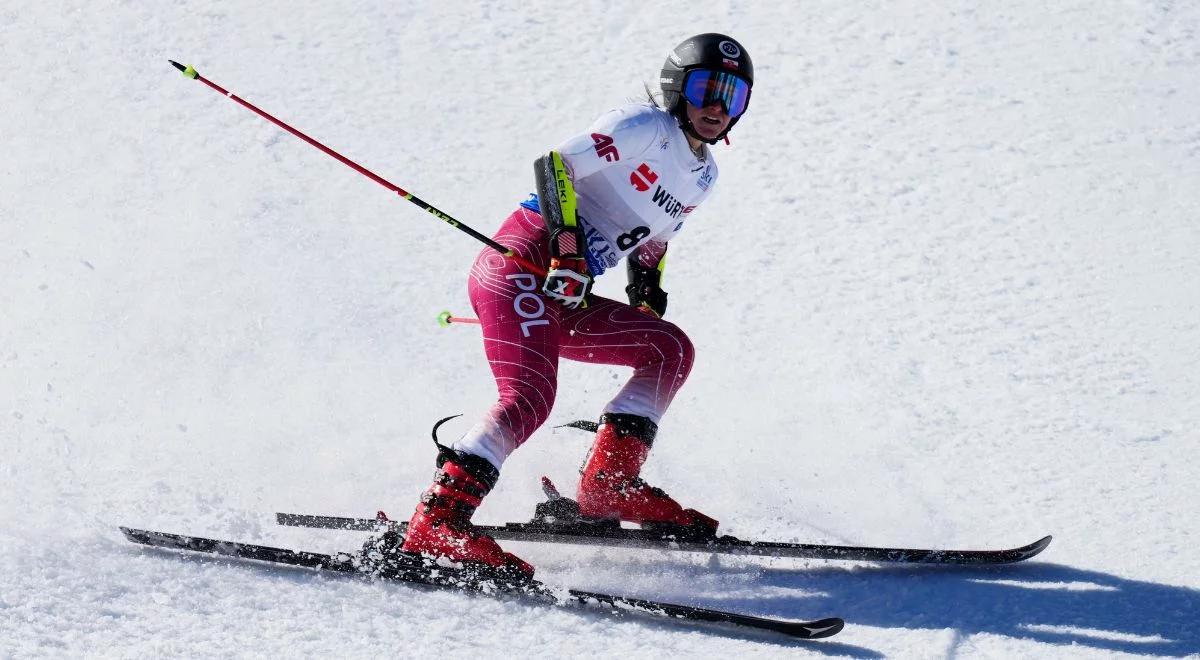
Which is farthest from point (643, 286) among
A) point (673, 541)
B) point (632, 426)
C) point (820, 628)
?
point (820, 628)

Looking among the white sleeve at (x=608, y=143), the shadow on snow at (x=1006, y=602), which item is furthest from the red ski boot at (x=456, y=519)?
the white sleeve at (x=608, y=143)

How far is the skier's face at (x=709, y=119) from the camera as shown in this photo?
452 cm

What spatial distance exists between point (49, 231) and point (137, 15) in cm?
345

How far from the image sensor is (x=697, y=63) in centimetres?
447

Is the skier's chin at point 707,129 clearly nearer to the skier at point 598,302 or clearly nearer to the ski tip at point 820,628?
the skier at point 598,302

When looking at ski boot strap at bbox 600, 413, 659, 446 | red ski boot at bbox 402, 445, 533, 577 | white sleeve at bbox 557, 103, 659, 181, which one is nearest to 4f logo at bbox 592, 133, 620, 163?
white sleeve at bbox 557, 103, 659, 181

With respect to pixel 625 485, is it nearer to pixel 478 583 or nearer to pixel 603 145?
pixel 478 583

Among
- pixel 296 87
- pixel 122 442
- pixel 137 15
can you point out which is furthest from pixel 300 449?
pixel 137 15

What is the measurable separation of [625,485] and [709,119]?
1.42 metres

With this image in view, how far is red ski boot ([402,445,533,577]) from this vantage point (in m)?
4.24

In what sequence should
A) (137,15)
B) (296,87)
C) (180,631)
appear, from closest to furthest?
1. (180,631)
2. (296,87)
3. (137,15)

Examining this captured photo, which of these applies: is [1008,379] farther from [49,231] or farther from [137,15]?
[137,15]

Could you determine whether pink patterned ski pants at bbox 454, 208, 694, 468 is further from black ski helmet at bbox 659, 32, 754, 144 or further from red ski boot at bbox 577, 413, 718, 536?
black ski helmet at bbox 659, 32, 754, 144

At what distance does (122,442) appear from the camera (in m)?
5.42
